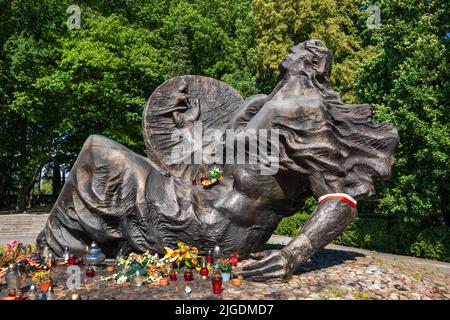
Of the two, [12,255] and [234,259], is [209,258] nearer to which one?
[234,259]

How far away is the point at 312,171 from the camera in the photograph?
5.38m

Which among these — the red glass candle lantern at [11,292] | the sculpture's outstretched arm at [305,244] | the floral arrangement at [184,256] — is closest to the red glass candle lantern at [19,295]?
the red glass candle lantern at [11,292]

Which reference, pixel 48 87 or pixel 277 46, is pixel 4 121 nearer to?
pixel 48 87

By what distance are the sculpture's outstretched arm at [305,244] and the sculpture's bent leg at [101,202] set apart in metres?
1.86

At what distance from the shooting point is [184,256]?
5406 mm

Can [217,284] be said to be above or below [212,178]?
below

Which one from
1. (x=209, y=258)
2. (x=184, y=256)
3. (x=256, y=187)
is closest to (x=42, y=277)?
(x=184, y=256)

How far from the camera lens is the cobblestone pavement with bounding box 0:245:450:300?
14.3 ft

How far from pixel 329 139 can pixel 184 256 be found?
2283 millimetres

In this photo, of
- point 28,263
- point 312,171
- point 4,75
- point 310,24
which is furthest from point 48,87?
point 312,171

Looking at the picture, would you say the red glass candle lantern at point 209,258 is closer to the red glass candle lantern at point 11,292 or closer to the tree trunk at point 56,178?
the red glass candle lantern at point 11,292

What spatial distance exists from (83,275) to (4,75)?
20.6 m

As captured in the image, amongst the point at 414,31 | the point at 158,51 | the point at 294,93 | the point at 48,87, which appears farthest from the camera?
the point at 158,51

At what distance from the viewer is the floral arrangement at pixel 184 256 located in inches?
211
